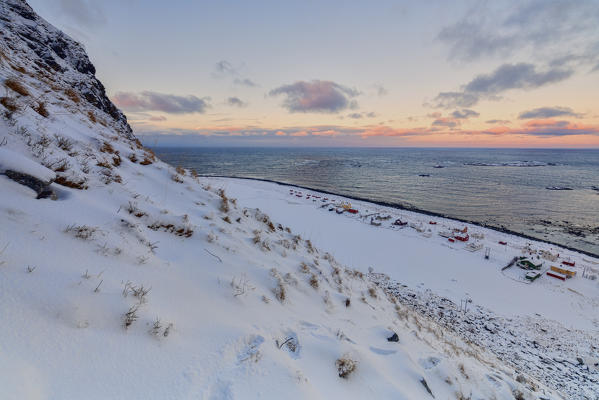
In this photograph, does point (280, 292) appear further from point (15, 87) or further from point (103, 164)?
point (15, 87)

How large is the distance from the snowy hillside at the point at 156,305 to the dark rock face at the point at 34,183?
0.06 feet

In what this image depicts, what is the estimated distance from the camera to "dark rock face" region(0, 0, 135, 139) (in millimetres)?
14699

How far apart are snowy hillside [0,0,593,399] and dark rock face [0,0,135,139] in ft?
36.5

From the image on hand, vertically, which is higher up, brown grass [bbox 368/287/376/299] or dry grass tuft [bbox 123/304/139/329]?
dry grass tuft [bbox 123/304/139/329]

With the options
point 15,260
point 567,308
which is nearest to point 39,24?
point 15,260

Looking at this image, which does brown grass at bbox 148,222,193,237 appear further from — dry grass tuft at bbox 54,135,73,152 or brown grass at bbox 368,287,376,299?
brown grass at bbox 368,287,376,299

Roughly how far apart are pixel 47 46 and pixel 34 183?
21.4 metres

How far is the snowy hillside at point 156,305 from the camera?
7.41 ft

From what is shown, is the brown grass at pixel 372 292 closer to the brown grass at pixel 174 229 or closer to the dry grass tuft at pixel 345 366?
the dry grass tuft at pixel 345 366

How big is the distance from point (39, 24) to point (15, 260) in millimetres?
26605

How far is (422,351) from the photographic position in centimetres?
595

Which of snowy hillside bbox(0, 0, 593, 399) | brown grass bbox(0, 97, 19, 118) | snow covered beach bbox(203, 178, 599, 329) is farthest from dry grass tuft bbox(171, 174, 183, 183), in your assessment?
brown grass bbox(0, 97, 19, 118)

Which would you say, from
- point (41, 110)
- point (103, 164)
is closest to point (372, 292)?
point (103, 164)

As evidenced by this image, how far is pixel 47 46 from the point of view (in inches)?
677
